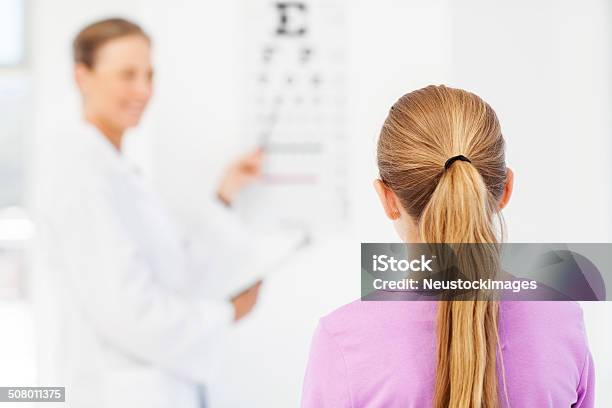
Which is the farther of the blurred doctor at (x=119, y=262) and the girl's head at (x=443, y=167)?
the blurred doctor at (x=119, y=262)

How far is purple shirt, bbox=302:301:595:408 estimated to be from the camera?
710 millimetres

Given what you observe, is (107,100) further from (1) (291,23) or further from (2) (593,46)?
(2) (593,46)

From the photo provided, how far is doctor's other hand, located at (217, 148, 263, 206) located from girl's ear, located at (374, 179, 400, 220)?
515mm

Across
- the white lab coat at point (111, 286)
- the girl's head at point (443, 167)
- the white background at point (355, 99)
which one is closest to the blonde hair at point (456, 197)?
the girl's head at point (443, 167)

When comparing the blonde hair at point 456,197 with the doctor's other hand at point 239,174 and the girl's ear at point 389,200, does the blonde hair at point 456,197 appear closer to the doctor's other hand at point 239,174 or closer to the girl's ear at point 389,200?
the girl's ear at point 389,200

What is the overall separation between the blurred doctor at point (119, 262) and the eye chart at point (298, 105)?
0.06 metres

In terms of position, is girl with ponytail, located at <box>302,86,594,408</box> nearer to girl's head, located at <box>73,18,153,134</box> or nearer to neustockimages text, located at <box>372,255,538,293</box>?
neustockimages text, located at <box>372,255,538,293</box>

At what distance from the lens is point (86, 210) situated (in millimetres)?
1211

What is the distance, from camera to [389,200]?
79cm

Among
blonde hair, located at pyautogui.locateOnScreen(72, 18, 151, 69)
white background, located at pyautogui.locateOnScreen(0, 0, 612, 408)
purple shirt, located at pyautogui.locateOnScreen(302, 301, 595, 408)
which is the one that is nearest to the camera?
purple shirt, located at pyautogui.locateOnScreen(302, 301, 595, 408)

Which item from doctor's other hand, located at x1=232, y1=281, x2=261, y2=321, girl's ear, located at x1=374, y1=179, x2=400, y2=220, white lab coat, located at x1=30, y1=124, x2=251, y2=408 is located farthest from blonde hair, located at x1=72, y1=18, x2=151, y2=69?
girl's ear, located at x1=374, y1=179, x2=400, y2=220

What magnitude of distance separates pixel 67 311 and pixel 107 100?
0.40 metres

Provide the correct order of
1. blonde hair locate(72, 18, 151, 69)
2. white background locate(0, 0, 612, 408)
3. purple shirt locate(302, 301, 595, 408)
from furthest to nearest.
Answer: blonde hair locate(72, 18, 151, 69), white background locate(0, 0, 612, 408), purple shirt locate(302, 301, 595, 408)

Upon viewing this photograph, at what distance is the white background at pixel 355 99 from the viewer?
1.13 meters
